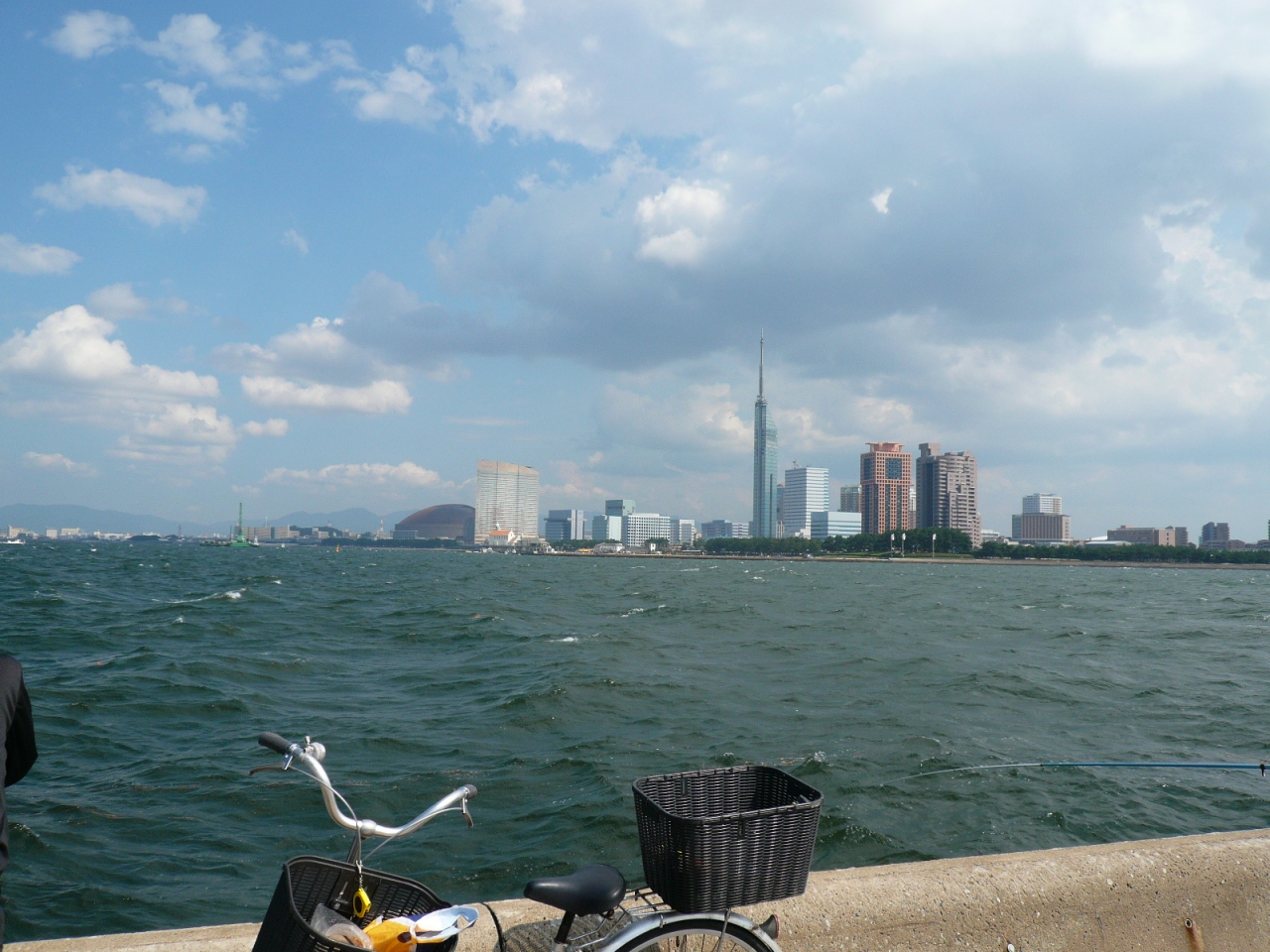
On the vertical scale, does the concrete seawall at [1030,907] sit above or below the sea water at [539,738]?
above

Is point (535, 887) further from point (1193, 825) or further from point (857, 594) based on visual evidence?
point (857, 594)

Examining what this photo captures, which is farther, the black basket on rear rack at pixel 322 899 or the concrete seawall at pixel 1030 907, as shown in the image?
the concrete seawall at pixel 1030 907

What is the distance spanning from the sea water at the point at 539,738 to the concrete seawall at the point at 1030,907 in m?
4.38

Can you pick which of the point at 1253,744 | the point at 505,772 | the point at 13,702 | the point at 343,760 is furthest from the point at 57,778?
the point at 1253,744

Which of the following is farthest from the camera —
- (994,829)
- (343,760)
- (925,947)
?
(343,760)

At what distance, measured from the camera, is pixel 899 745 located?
12.4 m

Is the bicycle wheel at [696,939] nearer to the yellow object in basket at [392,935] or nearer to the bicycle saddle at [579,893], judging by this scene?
the bicycle saddle at [579,893]

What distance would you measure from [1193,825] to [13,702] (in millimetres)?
11241

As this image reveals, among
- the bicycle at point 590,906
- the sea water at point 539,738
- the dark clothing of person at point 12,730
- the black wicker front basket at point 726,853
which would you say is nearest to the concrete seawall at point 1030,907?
the bicycle at point 590,906

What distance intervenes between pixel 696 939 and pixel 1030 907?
5.98ft

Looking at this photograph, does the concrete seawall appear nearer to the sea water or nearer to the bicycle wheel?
the bicycle wheel

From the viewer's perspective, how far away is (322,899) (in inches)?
106

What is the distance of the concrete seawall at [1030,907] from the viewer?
12.2 feet

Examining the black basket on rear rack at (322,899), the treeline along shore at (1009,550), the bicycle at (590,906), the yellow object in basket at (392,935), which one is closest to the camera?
the black basket on rear rack at (322,899)
